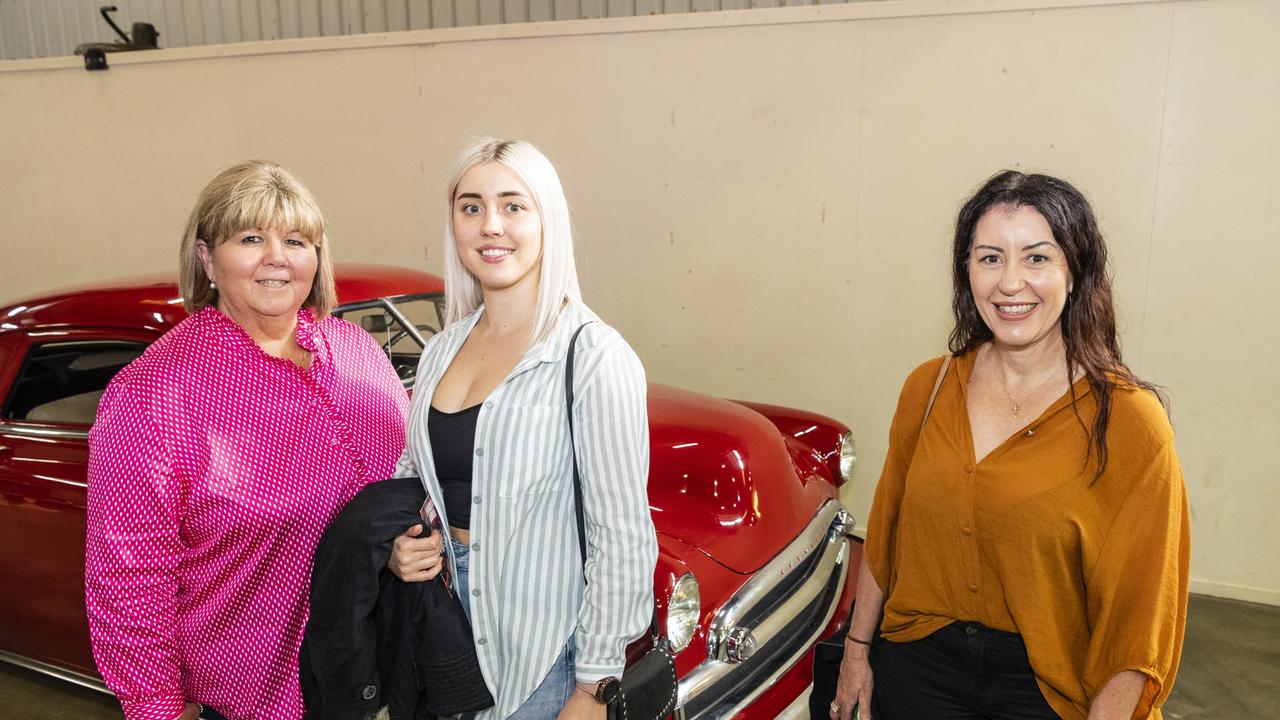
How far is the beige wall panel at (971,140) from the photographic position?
3.81 m

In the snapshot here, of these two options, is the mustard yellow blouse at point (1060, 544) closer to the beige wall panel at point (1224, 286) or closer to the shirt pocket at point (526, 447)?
the shirt pocket at point (526, 447)

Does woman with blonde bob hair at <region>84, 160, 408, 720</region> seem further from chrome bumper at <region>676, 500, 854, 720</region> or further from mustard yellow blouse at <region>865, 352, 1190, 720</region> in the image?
mustard yellow blouse at <region>865, 352, 1190, 720</region>

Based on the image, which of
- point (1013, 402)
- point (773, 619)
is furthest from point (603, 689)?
point (773, 619)

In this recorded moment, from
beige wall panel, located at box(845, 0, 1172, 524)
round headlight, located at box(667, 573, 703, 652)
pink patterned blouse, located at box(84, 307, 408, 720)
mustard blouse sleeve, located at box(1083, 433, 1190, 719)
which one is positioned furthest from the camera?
beige wall panel, located at box(845, 0, 1172, 524)

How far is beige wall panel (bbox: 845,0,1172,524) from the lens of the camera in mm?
3814

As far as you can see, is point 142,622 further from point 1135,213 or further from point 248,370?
point 1135,213

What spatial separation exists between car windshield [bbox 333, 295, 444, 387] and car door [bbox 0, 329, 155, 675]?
665mm

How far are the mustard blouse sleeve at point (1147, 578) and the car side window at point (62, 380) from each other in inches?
112

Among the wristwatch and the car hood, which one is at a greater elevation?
the wristwatch

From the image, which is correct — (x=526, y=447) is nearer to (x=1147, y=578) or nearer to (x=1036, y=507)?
(x=1036, y=507)

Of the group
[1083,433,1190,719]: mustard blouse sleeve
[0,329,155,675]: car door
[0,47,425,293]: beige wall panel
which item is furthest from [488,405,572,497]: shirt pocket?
[0,47,425,293]: beige wall panel

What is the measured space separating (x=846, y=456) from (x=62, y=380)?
2.75m

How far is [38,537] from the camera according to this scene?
2703 mm

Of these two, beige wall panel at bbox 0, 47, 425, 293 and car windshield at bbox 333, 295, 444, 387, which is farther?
beige wall panel at bbox 0, 47, 425, 293
